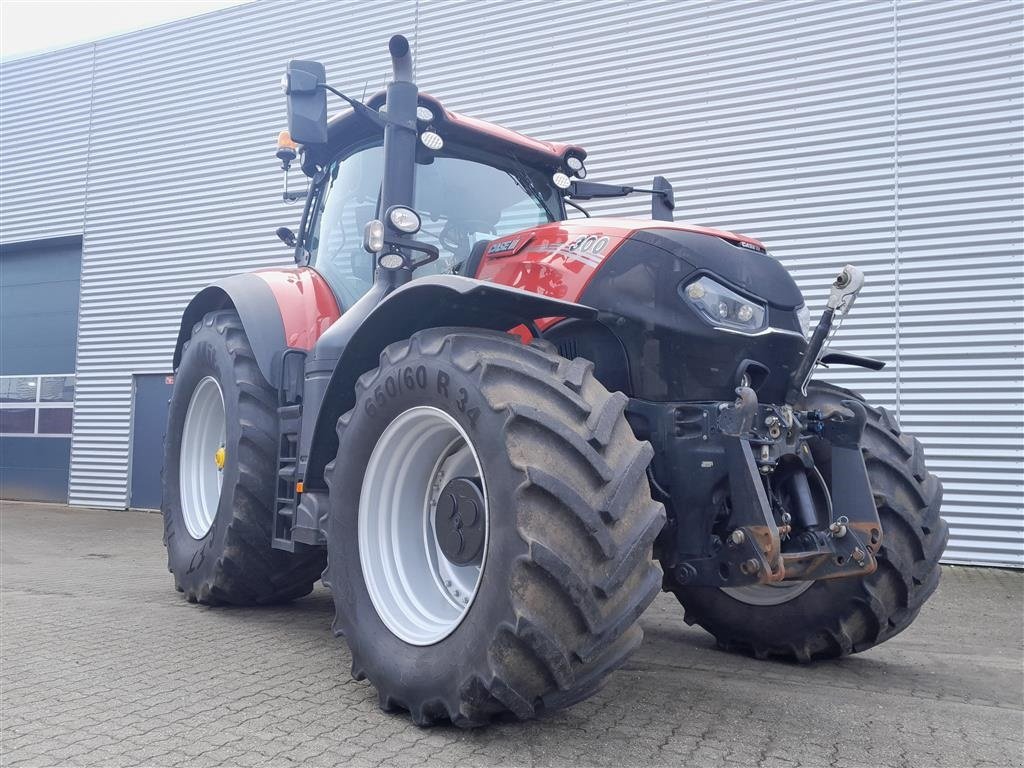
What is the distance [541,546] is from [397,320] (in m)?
1.38

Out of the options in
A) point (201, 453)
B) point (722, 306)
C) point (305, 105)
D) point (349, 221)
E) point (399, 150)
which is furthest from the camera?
point (201, 453)

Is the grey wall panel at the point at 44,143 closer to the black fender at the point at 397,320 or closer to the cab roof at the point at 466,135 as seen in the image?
the cab roof at the point at 466,135

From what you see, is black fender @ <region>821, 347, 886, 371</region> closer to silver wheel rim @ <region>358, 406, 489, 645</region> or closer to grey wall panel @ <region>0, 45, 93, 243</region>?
silver wheel rim @ <region>358, 406, 489, 645</region>

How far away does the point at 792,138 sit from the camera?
9.05 meters

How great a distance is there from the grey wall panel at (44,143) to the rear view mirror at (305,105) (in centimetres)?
1159

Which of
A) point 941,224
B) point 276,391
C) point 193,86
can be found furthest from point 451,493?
point 193,86

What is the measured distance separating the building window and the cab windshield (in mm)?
10669

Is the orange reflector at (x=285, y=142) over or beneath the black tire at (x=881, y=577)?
over

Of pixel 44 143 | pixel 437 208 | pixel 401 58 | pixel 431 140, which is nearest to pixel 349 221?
pixel 437 208

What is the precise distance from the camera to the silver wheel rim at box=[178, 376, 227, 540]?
5570 millimetres

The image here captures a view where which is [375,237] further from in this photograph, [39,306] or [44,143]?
[44,143]

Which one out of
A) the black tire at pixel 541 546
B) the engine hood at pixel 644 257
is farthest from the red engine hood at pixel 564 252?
the black tire at pixel 541 546

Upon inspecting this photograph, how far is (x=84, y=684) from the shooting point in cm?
348

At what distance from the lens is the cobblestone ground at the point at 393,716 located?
274cm
